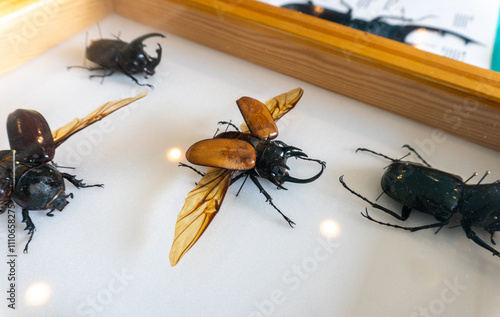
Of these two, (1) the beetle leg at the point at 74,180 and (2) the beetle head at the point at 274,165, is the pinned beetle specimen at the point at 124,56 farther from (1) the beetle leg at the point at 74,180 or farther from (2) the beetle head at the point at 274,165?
(2) the beetle head at the point at 274,165

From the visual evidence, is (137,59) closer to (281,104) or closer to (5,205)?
(281,104)

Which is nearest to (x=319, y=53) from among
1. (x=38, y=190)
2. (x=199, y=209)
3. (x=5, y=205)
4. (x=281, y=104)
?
(x=281, y=104)

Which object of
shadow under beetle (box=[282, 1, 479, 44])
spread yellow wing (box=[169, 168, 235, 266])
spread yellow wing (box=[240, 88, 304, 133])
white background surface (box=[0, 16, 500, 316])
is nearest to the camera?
spread yellow wing (box=[169, 168, 235, 266])

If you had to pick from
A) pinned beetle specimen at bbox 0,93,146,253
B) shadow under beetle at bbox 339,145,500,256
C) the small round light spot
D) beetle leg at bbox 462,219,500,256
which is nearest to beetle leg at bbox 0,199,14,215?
pinned beetle specimen at bbox 0,93,146,253

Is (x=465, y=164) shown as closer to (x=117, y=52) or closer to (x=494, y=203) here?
(x=494, y=203)

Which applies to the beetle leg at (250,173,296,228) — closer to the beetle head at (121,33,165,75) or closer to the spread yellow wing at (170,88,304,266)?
the spread yellow wing at (170,88,304,266)

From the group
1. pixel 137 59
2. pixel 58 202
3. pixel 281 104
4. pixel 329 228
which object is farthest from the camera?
pixel 137 59
